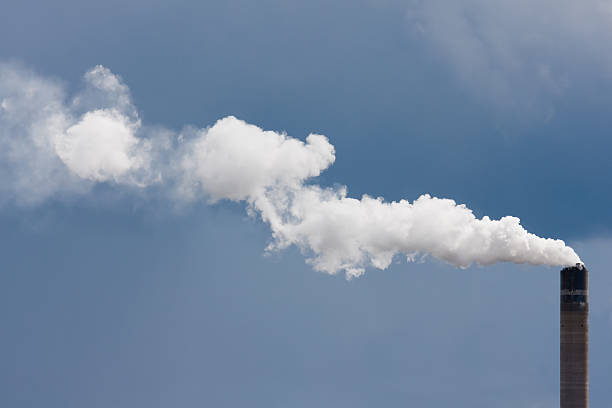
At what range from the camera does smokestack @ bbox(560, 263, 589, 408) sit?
158000 mm

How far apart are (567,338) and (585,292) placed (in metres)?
5.45

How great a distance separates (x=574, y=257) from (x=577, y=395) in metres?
15.0

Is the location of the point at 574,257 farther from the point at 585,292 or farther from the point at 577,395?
the point at 577,395

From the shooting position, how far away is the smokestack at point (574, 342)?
158 metres

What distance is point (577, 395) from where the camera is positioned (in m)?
158

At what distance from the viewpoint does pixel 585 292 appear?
160 m

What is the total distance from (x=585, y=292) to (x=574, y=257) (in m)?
4.22

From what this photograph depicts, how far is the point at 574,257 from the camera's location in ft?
531

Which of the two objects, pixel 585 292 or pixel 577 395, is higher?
pixel 585 292

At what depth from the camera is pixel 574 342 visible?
520 ft

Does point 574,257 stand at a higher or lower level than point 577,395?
higher

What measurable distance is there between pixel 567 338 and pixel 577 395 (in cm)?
608

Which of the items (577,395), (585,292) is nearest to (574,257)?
(585,292)

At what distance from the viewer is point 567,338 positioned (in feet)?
520
